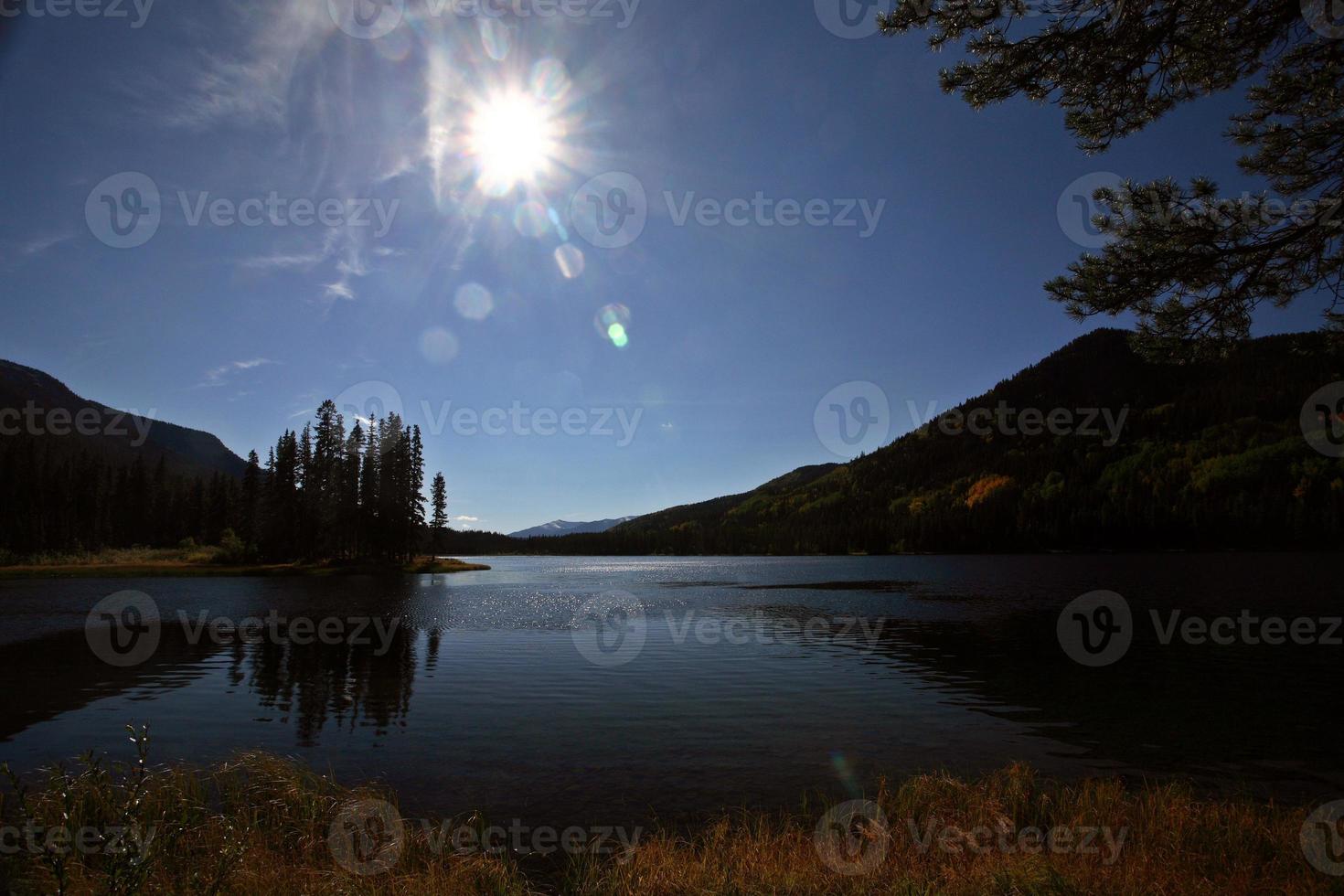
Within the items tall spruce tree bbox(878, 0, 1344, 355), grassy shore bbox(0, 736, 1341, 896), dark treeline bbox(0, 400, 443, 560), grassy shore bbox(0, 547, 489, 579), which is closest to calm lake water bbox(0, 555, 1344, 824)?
grassy shore bbox(0, 736, 1341, 896)

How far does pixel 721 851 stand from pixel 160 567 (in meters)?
105

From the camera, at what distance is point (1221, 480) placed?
192375mm

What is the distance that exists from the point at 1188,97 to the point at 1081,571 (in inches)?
4712

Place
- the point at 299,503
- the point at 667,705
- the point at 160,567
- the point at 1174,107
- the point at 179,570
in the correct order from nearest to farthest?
the point at 1174,107, the point at 667,705, the point at 160,567, the point at 179,570, the point at 299,503

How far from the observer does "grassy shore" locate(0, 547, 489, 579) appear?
265 ft

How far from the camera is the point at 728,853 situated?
35.1 feet

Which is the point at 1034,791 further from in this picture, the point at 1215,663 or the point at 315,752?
the point at 1215,663

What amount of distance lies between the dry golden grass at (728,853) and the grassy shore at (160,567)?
9150 cm

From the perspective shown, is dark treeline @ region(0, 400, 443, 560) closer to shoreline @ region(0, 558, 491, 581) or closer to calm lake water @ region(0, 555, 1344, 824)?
shoreline @ region(0, 558, 491, 581)

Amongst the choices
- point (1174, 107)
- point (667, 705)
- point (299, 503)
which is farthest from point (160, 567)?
point (1174, 107)

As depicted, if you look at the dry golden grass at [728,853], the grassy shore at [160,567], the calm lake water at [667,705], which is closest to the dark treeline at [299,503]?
the grassy shore at [160,567]

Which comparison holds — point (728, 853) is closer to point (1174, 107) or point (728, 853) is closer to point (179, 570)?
point (1174, 107)

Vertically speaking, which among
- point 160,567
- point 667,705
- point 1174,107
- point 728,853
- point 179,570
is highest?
point 1174,107

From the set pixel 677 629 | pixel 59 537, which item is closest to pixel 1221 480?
pixel 677 629
